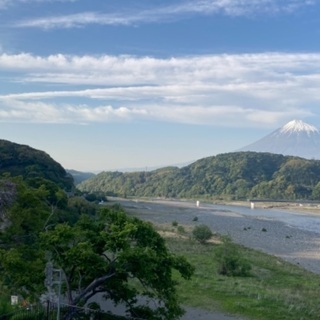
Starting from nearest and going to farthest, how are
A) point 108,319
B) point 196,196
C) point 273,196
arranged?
Answer: point 108,319 < point 273,196 < point 196,196

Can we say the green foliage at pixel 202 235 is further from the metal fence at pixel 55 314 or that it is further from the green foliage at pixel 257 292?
the metal fence at pixel 55 314

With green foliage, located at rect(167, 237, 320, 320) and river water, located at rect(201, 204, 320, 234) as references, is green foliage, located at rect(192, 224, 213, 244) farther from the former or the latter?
river water, located at rect(201, 204, 320, 234)

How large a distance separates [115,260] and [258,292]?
434 inches

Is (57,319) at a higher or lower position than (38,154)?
lower

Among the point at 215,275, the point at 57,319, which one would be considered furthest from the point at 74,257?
the point at 215,275

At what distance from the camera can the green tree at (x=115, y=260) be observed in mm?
10797

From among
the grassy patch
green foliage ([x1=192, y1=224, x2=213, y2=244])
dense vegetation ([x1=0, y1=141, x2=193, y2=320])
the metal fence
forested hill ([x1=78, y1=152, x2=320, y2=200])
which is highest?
forested hill ([x1=78, y1=152, x2=320, y2=200])

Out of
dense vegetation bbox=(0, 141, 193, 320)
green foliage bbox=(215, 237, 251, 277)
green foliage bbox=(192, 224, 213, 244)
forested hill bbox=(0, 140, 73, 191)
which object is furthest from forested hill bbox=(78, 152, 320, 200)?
dense vegetation bbox=(0, 141, 193, 320)

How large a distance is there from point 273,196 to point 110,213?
415ft

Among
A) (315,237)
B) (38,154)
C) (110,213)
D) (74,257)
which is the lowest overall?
(315,237)

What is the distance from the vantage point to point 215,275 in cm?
2439

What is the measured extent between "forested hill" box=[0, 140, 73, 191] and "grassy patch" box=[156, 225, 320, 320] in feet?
94.0

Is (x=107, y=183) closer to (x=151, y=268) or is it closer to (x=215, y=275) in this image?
(x=215, y=275)

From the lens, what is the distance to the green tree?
1080 centimetres
